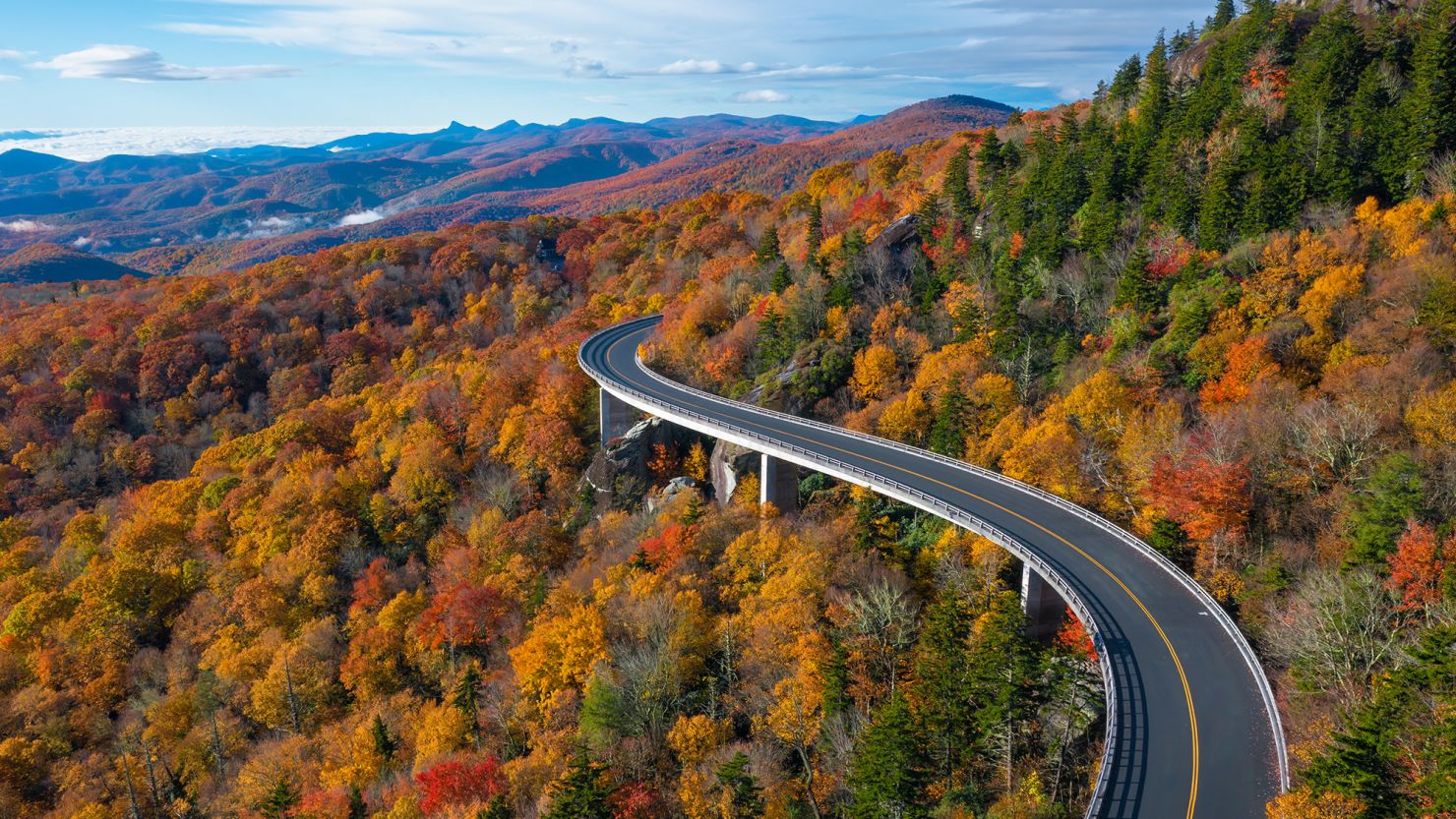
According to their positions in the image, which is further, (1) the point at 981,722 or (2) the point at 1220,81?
(2) the point at 1220,81

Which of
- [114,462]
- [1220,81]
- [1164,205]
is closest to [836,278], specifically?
[1164,205]

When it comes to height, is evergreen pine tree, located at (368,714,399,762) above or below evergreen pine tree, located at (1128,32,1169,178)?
below

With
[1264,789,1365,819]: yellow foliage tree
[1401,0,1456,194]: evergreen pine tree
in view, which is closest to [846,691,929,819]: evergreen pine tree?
[1264,789,1365,819]: yellow foliage tree

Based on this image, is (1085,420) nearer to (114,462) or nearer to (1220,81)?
(1220,81)

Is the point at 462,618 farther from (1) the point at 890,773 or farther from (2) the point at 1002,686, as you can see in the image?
(2) the point at 1002,686

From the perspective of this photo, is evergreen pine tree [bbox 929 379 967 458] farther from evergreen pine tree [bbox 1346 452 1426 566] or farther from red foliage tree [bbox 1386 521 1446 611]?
red foliage tree [bbox 1386 521 1446 611]

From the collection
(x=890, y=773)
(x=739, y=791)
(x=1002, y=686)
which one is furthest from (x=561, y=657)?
(x=1002, y=686)

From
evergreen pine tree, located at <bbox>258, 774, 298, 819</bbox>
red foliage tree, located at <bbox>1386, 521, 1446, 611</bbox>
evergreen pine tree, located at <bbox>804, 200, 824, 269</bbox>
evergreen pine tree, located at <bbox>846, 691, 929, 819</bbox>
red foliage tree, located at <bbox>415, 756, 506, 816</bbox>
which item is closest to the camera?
evergreen pine tree, located at <bbox>846, 691, 929, 819</bbox>
